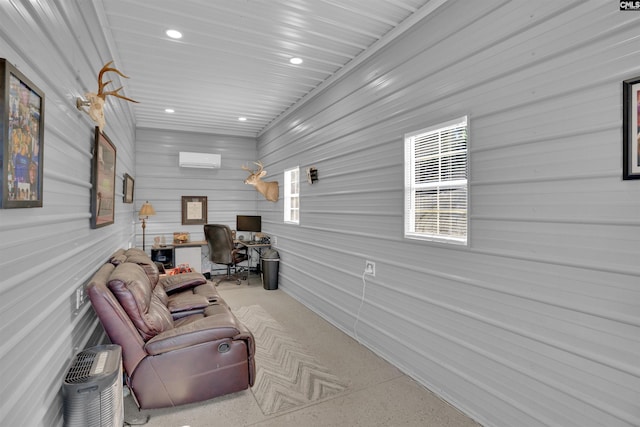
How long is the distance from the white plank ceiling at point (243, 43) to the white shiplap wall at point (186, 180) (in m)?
1.81

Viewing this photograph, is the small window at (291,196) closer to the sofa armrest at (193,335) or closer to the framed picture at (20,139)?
the sofa armrest at (193,335)

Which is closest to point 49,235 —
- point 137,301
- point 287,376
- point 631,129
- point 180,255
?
point 137,301

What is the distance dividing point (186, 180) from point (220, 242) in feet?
6.08

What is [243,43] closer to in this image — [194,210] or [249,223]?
[249,223]

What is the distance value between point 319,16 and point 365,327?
10.1 feet

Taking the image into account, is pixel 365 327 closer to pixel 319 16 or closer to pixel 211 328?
pixel 211 328

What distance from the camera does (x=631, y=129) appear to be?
1.49 m

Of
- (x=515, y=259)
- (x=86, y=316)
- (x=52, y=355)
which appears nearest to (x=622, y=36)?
(x=515, y=259)

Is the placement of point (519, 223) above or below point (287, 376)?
above

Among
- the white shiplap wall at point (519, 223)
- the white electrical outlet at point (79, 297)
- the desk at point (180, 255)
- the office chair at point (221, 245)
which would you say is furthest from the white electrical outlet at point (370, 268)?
the desk at point (180, 255)

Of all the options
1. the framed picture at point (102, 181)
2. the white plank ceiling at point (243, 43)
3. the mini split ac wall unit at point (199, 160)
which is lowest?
the framed picture at point (102, 181)

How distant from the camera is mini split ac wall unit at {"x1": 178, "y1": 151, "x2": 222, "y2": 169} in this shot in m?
6.61

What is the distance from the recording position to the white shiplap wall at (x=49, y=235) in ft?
3.90

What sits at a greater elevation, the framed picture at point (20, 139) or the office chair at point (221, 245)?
the framed picture at point (20, 139)
